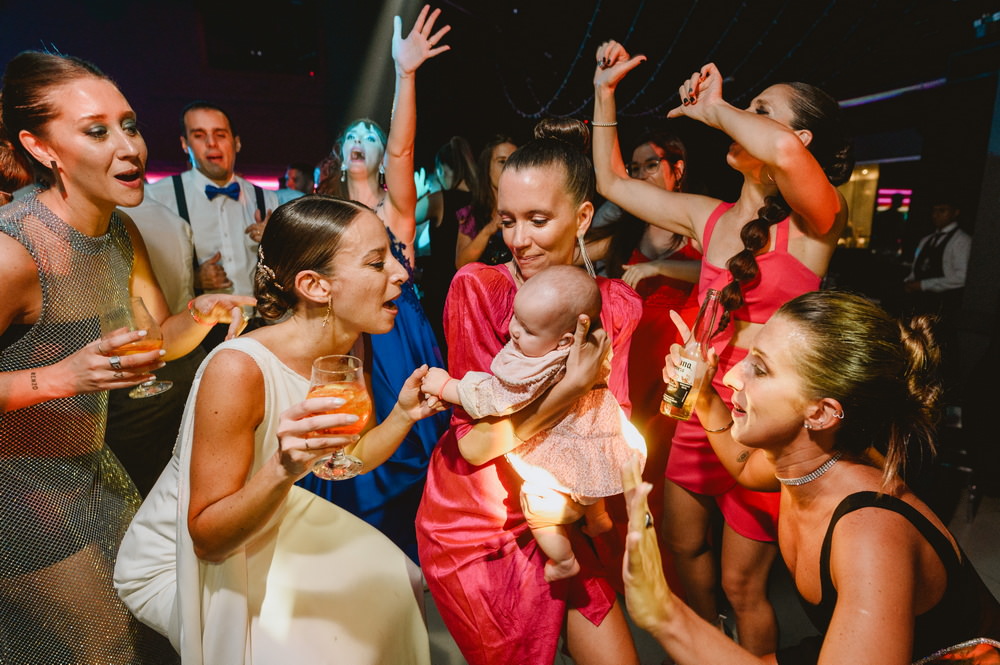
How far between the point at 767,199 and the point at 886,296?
23.0 ft

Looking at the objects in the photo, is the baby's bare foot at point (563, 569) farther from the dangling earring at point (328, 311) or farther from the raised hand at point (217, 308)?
the raised hand at point (217, 308)

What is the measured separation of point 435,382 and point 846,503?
111 cm

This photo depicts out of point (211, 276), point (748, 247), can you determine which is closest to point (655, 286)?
point (748, 247)

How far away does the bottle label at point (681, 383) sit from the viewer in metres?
1.62

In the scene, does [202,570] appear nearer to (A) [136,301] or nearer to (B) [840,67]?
(A) [136,301]

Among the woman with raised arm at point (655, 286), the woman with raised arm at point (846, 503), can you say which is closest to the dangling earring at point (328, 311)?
the woman with raised arm at point (846, 503)

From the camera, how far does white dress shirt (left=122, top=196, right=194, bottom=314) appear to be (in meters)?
2.67

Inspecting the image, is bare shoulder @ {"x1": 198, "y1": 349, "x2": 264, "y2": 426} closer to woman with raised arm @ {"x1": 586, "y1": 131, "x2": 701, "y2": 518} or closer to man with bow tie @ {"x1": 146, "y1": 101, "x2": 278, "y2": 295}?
woman with raised arm @ {"x1": 586, "y1": 131, "x2": 701, "y2": 518}

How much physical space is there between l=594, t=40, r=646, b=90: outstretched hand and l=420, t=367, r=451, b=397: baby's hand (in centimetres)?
145

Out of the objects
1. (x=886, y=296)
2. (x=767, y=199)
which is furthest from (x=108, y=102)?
(x=886, y=296)

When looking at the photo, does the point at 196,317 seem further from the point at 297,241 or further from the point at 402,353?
the point at 402,353

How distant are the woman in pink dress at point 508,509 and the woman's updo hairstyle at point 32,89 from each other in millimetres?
1447

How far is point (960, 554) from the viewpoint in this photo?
1.36m

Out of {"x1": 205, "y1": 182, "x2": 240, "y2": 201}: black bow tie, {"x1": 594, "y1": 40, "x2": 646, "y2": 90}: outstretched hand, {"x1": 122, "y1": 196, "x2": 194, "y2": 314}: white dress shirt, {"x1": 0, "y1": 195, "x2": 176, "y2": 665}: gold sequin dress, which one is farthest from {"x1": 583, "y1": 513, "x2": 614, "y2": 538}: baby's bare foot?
{"x1": 205, "y1": 182, "x2": 240, "y2": 201}: black bow tie
